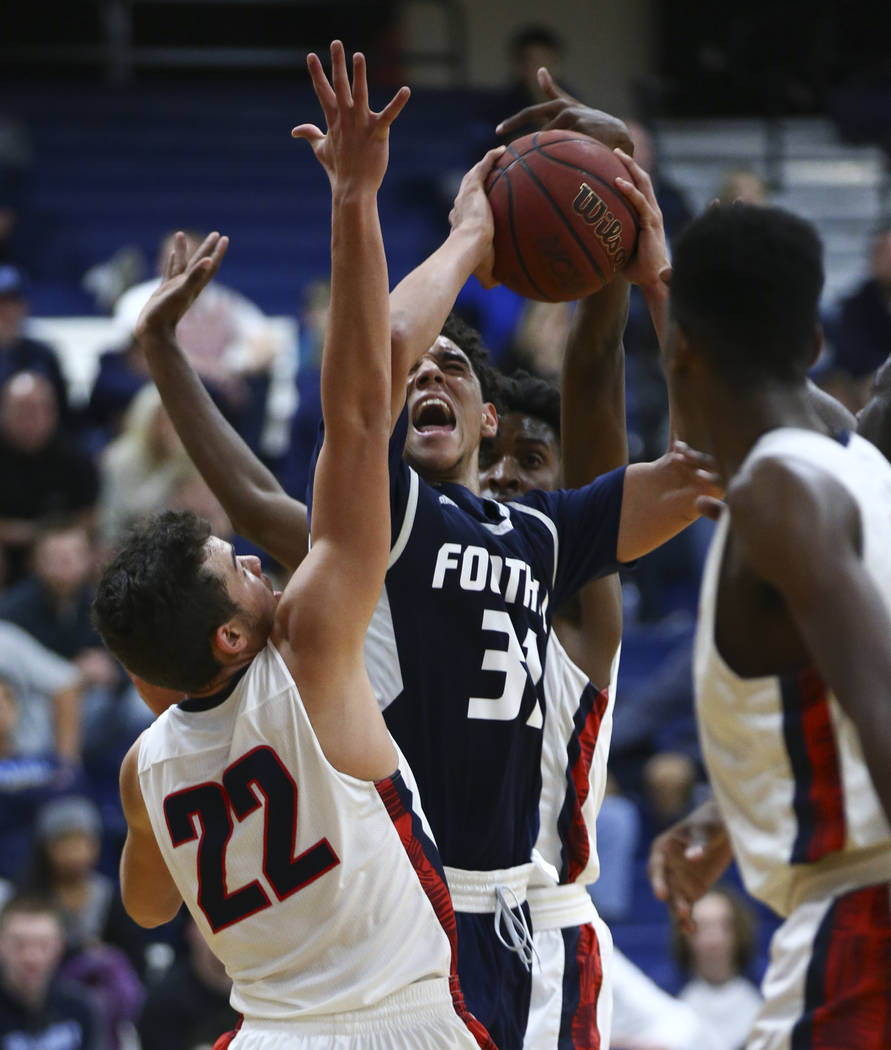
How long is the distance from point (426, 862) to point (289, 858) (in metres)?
0.27

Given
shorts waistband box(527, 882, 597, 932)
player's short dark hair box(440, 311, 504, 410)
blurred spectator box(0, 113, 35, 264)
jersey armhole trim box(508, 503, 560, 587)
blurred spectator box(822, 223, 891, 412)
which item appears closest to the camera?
jersey armhole trim box(508, 503, 560, 587)

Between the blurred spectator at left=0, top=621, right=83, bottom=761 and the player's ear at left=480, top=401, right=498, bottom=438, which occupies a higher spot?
the player's ear at left=480, top=401, right=498, bottom=438

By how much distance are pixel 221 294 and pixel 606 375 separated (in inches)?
273

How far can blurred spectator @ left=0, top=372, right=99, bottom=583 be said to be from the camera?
8.49m

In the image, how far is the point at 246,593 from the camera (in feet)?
9.75

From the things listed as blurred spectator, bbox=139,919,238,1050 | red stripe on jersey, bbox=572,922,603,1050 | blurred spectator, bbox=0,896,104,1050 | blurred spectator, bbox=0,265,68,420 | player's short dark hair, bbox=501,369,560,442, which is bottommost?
blurred spectator, bbox=139,919,238,1050

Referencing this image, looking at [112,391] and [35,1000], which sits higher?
[112,391]

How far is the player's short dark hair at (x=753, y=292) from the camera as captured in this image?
7.74ft

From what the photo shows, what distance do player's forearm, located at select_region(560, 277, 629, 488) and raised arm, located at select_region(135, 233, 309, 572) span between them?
2.18ft

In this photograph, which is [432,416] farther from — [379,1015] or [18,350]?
[18,350]

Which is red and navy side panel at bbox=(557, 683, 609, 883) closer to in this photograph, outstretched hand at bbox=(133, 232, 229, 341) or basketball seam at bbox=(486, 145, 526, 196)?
basketball seam at bbox=(486, 145, 526, 196)

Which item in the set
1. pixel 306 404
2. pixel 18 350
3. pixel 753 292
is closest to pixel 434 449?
pixel 753 292

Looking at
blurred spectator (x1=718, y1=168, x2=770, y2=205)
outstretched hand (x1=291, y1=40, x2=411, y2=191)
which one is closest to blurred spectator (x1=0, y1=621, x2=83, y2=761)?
outstretched hand (x1=291, y1=40, x2=411, y2=191)

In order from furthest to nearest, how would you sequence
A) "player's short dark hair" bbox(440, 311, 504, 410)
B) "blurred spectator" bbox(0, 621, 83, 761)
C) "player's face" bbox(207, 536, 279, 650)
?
"blurred spectator" bbox(0, 621, 83, 761) → "player's short dark hair" bbox(440, 311, 504, 410) → "player's face" bbox(207, 536, 279, 650)
